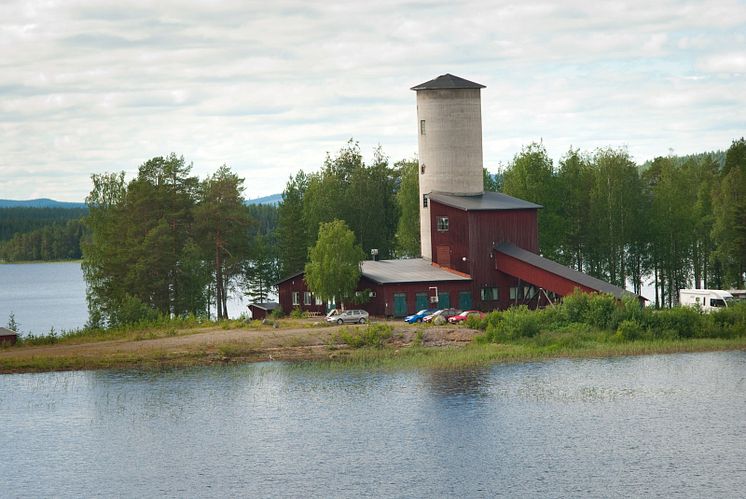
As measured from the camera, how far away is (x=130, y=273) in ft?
291

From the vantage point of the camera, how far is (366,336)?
6925 cm

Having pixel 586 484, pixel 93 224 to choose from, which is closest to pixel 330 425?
pixel 586 484

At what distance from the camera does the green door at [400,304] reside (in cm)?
8088

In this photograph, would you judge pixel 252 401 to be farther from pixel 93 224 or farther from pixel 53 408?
pixel 93 224

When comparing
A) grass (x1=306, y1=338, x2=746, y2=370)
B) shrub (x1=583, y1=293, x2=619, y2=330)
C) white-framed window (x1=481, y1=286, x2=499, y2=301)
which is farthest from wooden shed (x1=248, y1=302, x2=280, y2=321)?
shrub (x1=583, y1=293, x2=619, y2=330)

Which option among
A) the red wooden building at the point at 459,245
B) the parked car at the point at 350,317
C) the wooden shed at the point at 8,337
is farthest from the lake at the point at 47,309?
the parked car at the point at 350,317

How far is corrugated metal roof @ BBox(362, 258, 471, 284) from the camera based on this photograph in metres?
81.6

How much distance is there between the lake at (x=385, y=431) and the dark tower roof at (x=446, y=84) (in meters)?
31.5

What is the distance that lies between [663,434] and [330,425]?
13537 mm

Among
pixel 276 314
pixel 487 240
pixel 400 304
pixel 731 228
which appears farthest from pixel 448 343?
pixel 731 228

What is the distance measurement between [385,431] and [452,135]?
145ft

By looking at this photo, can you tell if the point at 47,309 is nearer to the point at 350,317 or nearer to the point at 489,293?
the point at 489,293

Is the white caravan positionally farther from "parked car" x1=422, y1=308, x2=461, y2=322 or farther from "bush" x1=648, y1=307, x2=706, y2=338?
"parked car" x1=422, y1=308, x2=461, y2=322

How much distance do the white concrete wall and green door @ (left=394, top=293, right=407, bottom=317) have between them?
11487 millimetres
